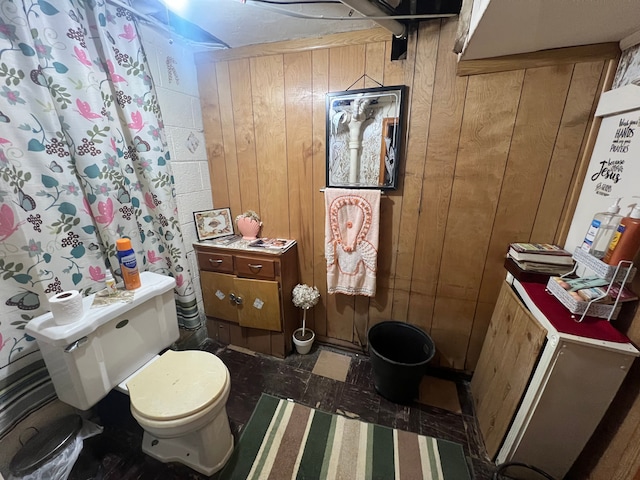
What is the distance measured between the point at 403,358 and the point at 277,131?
5.50 ft

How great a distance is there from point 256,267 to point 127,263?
657 mm

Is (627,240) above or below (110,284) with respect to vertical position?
above

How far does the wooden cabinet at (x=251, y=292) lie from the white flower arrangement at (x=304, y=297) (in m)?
0.06

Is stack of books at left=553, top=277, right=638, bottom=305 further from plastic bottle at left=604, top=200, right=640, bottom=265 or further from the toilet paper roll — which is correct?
the toilet paper roll

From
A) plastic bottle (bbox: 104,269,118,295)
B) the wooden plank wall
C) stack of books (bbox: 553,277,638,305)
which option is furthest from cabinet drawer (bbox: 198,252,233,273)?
stack of books (bbox: 553,277,638,305)

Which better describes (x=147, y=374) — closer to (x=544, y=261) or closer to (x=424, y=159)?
(x=424, y=159)

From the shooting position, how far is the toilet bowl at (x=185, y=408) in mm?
941

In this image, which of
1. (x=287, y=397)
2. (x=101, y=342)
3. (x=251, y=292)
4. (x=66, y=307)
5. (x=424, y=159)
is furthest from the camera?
(x=251, y=292)

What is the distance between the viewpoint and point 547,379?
3.01ft

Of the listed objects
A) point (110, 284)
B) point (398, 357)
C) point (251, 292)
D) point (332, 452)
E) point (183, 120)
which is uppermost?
point (183, 120)

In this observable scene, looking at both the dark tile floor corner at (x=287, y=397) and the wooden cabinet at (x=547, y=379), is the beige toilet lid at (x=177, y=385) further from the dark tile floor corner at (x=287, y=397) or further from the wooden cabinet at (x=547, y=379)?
the wooden cabinet at (x=547, y=379)

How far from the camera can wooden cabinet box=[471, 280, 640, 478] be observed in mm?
866

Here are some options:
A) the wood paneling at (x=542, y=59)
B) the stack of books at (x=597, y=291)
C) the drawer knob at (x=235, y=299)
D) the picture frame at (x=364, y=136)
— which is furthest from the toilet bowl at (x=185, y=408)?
the wood paneling at (x=542, y=59)

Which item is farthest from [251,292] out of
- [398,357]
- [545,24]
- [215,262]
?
[545,24]
